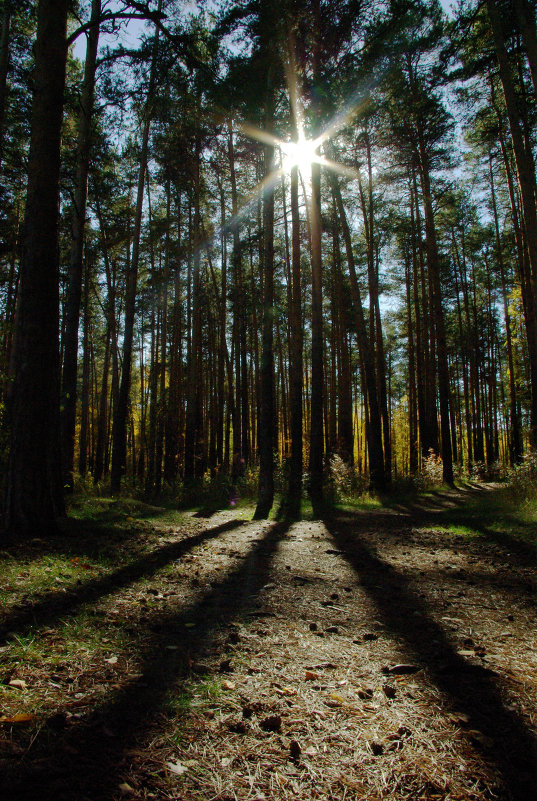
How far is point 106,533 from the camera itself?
5.70m

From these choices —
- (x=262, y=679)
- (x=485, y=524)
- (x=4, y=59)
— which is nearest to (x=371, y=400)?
(x=485, y=524)

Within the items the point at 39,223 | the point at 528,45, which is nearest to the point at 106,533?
the point at 39,223

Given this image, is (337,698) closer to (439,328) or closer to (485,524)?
(485,524)

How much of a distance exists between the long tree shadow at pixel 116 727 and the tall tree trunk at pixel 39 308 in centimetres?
277

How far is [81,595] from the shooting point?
3234 mm

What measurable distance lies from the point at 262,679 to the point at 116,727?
2.58ft

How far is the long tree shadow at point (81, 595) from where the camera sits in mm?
2594

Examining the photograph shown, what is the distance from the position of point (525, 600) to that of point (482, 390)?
88.5 feet

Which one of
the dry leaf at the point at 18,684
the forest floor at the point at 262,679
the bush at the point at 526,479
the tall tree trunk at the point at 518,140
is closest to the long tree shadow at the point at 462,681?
the forest floor at the point at 262,679

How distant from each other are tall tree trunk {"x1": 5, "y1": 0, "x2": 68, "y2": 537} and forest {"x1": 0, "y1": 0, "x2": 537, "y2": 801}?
3cm

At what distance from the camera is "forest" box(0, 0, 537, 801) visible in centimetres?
166

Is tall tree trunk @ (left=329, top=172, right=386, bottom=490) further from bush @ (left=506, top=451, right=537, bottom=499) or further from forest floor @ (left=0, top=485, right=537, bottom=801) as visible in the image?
forest floor @ (left=0, top=485, right=537, bottom=801)

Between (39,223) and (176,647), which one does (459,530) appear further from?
(39,223)

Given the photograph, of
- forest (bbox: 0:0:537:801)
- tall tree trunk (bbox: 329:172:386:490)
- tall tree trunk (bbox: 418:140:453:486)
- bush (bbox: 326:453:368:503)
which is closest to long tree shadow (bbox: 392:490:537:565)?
forest (bbox: 0:0:537:801)
